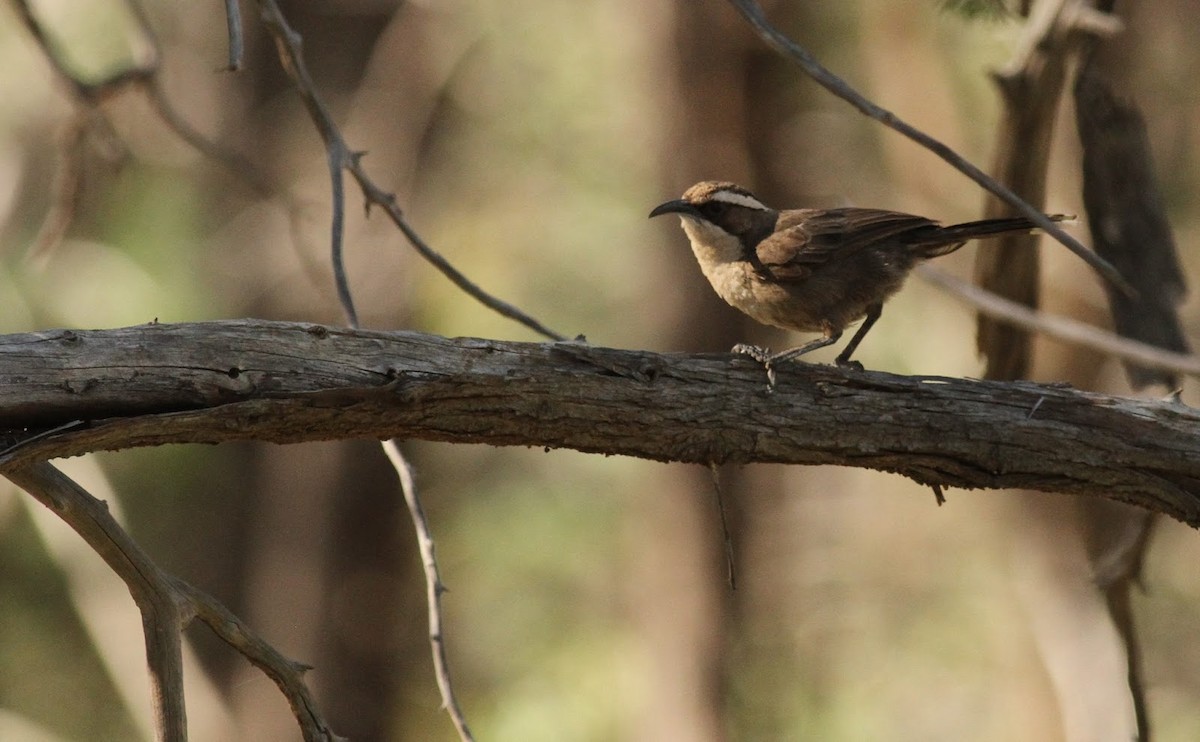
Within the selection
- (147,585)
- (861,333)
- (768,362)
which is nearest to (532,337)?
(861,333)

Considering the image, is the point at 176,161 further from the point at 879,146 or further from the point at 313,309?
the point at 879,146

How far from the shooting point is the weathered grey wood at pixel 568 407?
9.23 feet

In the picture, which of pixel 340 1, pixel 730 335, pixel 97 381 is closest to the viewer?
pixel 97 381

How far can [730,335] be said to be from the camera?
8.91 meters

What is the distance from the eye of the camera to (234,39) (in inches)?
120

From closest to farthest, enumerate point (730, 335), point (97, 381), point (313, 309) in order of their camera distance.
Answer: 1. point (97, 381)
2. point (730, 335)
3. point (313, 309)

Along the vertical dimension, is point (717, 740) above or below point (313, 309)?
below

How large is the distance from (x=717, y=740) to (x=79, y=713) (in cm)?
956

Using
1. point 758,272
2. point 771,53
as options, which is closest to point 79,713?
point 771,53

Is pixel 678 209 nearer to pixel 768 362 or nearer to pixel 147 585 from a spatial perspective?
pixel 768 362

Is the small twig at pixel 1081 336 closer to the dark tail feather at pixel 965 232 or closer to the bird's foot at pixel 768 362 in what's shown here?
the bird's foot at pixel 768 362

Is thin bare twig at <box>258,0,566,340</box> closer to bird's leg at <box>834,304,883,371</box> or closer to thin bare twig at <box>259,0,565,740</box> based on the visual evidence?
thin bare twig at <box>259,0,565,740</box>

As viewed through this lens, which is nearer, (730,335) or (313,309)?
(730,335)

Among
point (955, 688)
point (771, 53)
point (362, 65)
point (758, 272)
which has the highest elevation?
point (362, 65)
